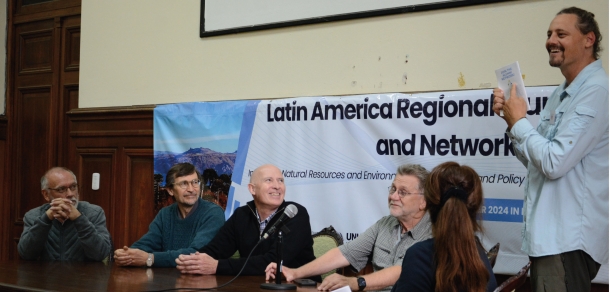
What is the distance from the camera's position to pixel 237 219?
3682 mm

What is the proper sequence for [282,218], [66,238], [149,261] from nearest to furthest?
[282,218] < [149,261] < [66,238]

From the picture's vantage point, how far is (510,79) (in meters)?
2.90

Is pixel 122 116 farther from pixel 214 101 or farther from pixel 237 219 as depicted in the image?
pixel 237 219

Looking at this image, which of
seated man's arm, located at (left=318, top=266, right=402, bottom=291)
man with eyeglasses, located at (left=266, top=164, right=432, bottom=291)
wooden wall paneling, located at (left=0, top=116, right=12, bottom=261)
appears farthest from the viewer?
wooden wall paneling, located at (left=0, top=116, right=12, bottom=261)

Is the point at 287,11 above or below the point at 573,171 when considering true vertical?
above

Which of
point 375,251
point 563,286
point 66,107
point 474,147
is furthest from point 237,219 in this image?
point 66,107

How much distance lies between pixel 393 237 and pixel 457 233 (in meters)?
1.06

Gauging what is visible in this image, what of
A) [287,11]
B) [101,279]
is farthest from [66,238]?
[287,11]

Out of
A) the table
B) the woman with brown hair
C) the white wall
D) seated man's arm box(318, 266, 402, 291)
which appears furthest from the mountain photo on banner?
the woman with brown hair

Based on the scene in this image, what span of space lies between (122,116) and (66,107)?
3.24ft

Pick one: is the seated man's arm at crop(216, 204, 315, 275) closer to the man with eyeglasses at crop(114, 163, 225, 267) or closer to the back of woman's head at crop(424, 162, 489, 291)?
the man with eyeglasses at crop(114, 163, 225, 267)

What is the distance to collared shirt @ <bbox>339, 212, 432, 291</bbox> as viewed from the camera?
10.2ft

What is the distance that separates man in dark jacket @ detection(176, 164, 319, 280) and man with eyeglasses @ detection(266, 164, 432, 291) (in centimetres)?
23

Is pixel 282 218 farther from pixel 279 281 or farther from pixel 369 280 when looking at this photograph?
pixel 369 280
